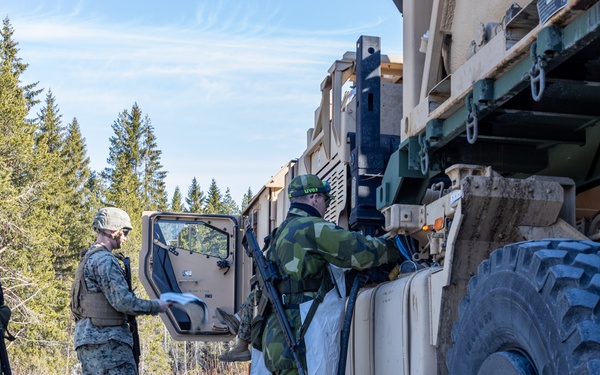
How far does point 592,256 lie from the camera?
8.91 feet

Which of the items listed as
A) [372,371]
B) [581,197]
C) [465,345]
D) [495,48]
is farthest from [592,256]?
[372,371]

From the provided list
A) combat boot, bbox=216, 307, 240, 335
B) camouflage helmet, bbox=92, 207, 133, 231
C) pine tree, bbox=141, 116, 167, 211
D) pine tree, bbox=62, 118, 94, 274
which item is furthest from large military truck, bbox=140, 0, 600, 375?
pine tree, bbox=141, 116, 167, 211

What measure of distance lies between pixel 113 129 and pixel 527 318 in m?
69.7

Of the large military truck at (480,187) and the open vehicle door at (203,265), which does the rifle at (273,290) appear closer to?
the large military truck at (480,187)

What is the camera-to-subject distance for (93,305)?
5578 millimetres

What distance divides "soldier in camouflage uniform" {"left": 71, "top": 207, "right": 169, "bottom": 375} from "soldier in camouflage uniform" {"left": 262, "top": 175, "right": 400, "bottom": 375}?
111 cm

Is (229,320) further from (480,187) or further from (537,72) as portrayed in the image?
(537,72)

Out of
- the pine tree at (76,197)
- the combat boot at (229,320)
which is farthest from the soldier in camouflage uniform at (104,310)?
the pine tree at (76,197)

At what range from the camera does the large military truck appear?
2762 mm

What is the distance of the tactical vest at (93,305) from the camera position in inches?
219

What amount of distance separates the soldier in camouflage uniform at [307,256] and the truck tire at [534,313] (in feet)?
4.00

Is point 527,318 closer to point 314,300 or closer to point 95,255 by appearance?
point 314,300

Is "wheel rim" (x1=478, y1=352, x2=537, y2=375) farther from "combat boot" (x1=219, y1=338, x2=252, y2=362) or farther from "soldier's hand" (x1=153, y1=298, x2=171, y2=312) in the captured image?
"combat boot" (x1=219, y1=338, x2=252, y2=362)

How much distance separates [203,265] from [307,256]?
3758 millimetres
